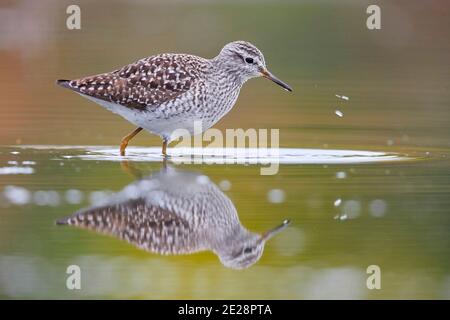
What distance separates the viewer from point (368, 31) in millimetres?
23438

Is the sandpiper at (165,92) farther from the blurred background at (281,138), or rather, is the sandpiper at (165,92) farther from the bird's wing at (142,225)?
the bird's wing at (142,225)

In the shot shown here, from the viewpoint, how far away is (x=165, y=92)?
1347cm

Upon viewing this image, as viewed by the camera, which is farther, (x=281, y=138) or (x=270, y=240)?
(x=281, y=138)

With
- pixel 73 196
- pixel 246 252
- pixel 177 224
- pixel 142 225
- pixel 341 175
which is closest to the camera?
pixel 246 252

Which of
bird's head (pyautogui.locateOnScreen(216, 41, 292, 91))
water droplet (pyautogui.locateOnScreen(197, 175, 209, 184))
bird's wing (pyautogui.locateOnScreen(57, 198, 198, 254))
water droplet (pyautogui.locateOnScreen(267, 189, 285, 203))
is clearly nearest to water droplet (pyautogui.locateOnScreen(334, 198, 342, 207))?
water droplet (pyautogui.locateOnScreen(267, 189, 285, 203))

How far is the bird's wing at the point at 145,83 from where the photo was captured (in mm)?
13477

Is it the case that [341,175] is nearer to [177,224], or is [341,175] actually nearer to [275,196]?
[275,196]

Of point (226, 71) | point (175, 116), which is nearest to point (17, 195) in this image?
point (175, 116)

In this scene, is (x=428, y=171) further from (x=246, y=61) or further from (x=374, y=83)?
(x=374, y=83)

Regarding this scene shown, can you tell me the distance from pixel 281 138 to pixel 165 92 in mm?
2374

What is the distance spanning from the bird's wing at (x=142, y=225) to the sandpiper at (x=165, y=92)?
3.45m

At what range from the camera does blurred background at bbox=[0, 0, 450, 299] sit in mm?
8883

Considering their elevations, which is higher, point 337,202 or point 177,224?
point 337,202

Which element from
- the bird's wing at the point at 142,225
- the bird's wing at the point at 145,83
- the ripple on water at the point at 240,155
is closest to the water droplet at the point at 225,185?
the bird's wing at the point at 142,225
